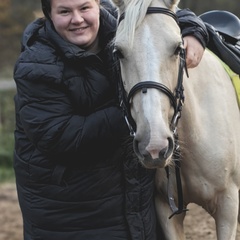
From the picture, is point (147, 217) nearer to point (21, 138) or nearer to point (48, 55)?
point (21, 138)

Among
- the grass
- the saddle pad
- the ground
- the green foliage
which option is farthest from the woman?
the green foliage

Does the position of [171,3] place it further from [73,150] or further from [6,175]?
[6,175]

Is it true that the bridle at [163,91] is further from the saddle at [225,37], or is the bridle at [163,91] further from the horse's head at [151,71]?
the saddle at [225,37]

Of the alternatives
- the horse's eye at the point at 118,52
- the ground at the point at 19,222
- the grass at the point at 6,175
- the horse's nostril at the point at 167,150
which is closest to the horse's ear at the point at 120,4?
the horse's eye at the point at 118,52

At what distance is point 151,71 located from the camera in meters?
2.57

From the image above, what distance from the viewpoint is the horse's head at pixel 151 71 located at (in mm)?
2500

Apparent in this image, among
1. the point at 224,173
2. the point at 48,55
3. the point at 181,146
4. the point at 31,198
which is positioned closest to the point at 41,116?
the point at 48,55

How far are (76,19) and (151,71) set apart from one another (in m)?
0.57

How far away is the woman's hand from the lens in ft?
9.53

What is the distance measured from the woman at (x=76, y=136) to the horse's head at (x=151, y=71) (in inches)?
8.5

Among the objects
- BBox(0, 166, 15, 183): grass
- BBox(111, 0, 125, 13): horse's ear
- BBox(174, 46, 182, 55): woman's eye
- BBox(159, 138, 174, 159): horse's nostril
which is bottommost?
BBox(0, 166, 15, 183): grass

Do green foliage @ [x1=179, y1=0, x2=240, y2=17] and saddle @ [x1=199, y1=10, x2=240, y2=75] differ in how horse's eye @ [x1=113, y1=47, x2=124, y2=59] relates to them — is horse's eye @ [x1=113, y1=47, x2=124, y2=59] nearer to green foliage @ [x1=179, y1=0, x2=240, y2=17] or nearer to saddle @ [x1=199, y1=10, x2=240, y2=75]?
saddle @ [x1=199, y1=10, x2=240, y2=75]

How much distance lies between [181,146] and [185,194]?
320mm

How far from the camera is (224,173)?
Answer: 3.21 meters
